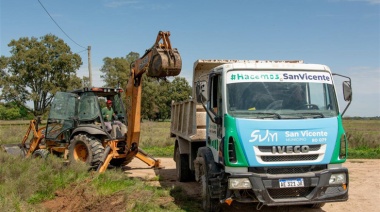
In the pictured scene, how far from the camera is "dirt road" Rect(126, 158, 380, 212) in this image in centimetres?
777

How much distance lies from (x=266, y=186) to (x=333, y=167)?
126 cm

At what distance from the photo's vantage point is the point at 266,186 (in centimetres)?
601

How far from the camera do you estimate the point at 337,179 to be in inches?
247

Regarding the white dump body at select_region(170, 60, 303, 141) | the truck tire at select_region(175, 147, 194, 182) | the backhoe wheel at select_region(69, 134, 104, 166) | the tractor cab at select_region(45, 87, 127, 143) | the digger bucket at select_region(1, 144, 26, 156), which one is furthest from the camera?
the digger bucket at select_region(1, 144, 26, 156)

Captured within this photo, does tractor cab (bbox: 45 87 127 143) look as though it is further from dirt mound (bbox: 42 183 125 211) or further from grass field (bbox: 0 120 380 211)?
dirt mound (bbox: 42 183 125 211)

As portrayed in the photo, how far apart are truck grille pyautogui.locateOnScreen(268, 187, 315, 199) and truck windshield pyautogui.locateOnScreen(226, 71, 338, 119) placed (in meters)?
1.16

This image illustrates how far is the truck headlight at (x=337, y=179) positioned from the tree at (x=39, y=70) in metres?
36.3

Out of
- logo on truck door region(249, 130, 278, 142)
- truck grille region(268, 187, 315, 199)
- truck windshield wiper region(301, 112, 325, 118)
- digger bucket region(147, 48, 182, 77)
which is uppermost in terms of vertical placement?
digger bucket region(147, 48, 182, 77)

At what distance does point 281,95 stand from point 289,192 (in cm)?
161

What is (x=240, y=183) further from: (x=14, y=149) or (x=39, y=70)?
(x=39, y=70)

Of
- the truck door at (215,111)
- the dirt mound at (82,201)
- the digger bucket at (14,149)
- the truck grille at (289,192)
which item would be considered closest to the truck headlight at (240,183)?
the truck grille at (289,192)

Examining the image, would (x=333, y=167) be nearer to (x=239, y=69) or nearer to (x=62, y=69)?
(x=239, y=69)

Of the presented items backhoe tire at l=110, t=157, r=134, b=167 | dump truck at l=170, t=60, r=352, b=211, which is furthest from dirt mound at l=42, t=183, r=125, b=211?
backhoe tire at l=110, t=157, r=134, b=167

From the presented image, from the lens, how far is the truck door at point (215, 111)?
22.2 feet
